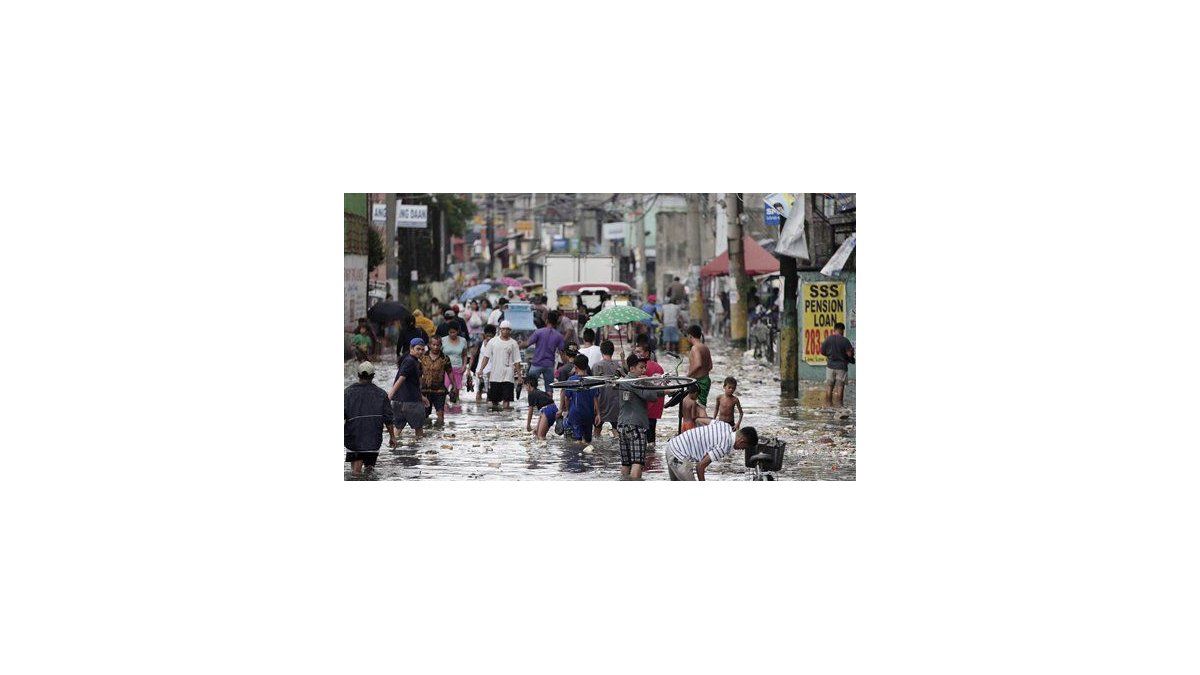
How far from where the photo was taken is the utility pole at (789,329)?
579 inches

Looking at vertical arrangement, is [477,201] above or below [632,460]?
above

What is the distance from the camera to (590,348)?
14797 mm

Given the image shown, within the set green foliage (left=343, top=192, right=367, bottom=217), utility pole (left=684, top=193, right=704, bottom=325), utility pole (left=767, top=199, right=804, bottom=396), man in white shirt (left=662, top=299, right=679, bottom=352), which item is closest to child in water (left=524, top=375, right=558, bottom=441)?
man in white shirt (left=662, top=299, right=679, bottom=352)

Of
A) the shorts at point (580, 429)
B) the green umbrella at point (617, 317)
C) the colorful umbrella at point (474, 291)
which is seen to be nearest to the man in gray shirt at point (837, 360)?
the green umbrella at point (617, 317)

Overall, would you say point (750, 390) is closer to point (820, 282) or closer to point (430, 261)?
point (820, 282)

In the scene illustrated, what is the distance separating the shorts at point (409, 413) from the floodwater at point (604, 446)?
0.08m

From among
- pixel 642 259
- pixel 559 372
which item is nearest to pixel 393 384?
pixel 559 372

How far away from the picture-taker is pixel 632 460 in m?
13.6

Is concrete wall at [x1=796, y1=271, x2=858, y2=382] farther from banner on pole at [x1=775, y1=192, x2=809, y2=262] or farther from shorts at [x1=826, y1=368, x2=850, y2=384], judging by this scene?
banner on pole at [x1=775, y1=192, x2=809, y2=262]

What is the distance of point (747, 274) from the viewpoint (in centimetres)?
1560

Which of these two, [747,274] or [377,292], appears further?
[747,274]

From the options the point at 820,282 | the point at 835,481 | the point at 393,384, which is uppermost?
the point at 820,282

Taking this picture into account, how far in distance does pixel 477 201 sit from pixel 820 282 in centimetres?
337

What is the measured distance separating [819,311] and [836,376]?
0.74 metres
